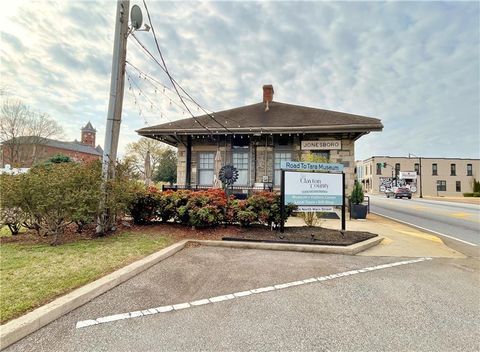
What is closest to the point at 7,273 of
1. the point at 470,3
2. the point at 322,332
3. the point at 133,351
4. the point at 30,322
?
the point at 30,322

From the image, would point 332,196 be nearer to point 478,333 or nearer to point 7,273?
point 478,333

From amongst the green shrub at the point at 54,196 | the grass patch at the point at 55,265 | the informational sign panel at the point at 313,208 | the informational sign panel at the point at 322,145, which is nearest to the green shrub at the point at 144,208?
the green shrub at the point at 54,196

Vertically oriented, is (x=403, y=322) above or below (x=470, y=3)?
below

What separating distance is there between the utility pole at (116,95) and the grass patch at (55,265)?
4.55 ft

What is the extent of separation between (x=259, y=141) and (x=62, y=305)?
38.8ft

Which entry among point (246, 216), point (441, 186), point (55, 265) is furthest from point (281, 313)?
point (441, 186)

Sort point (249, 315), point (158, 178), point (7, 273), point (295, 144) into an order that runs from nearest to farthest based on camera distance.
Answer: point (249, 315) < point (7, 273) < point (295, 144) < point (158, 178)

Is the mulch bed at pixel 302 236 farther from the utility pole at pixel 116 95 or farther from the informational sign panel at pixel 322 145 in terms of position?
the informational sign panel at pixel 322 145

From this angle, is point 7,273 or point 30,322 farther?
point 7,273

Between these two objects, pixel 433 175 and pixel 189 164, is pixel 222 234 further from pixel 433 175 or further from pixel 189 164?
pixel 433 175

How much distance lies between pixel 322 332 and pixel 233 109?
16.1 m

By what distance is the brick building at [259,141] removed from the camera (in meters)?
12.8

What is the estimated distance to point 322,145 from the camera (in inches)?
514

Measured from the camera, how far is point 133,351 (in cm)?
234
